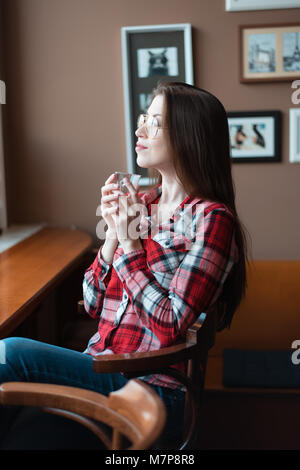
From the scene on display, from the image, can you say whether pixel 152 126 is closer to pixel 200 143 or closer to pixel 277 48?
pixel 200 143

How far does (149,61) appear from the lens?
2.63 metres

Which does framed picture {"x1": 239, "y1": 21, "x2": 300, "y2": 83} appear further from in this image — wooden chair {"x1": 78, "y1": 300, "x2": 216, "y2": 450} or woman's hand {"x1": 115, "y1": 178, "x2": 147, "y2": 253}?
wooden chair {"x1": 78, "y1": 300, "x2": 216, "y2": 450}

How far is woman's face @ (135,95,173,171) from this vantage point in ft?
4.60

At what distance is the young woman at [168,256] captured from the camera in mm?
1262

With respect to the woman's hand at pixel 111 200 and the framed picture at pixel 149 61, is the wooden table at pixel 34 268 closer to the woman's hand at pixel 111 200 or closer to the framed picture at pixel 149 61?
the woman's hand at pixel 111 200

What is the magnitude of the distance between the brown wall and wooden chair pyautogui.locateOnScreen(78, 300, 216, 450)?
1.42 m

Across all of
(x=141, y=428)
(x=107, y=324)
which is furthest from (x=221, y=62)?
(x=141, y=428)

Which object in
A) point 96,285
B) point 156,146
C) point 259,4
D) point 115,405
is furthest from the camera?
point 259,4

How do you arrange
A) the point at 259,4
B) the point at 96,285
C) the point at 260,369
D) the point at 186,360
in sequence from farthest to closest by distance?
the point at 259,4 < the point at 260,369 < the point at 96,285 < the point at 186,360

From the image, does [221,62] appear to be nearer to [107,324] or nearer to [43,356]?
[107,324]

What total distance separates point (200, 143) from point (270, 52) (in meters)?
1.43

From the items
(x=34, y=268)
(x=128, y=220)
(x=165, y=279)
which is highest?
(x=128, y=220)

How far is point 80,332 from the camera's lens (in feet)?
7.77

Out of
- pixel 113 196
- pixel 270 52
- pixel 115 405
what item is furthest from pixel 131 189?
pixel 270 52
